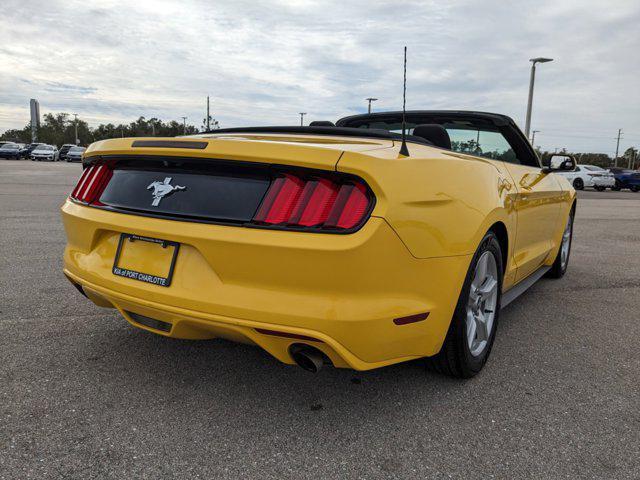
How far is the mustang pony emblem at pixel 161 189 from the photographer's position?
2393 mm

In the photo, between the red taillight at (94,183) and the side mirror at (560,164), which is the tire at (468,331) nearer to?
the side mirror at (560,164)

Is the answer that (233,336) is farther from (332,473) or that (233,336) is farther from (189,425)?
(332,473)

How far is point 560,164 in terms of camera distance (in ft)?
14.0

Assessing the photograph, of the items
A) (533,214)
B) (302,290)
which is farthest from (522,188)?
(302,290)

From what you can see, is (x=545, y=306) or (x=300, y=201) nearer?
(x=300, y=201)

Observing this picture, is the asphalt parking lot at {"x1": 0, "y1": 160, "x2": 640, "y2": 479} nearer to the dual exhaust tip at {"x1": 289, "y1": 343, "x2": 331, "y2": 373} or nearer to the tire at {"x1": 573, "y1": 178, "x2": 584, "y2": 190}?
the dual exhaust tip at {"x1": 289, "y1": 343, "x2": 331, "y2": 373}

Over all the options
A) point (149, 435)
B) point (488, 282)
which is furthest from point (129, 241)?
point (488, 282)

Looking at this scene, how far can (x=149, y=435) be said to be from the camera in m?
2.21

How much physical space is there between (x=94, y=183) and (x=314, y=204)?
128 cm

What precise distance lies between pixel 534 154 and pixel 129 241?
308 centimetres

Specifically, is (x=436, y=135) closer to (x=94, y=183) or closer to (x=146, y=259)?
(x=146, y=259)

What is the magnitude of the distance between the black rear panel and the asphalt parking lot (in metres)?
0.88

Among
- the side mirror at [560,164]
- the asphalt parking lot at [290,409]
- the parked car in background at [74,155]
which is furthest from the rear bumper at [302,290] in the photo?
the parked car in background at [74,155]

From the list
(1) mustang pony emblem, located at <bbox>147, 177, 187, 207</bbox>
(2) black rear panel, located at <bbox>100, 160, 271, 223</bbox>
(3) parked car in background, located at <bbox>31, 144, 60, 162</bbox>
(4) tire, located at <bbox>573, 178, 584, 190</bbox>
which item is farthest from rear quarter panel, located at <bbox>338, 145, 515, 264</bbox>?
(3) parked car in background, located at <bbox>31, 144, 60, 162</bbox>
